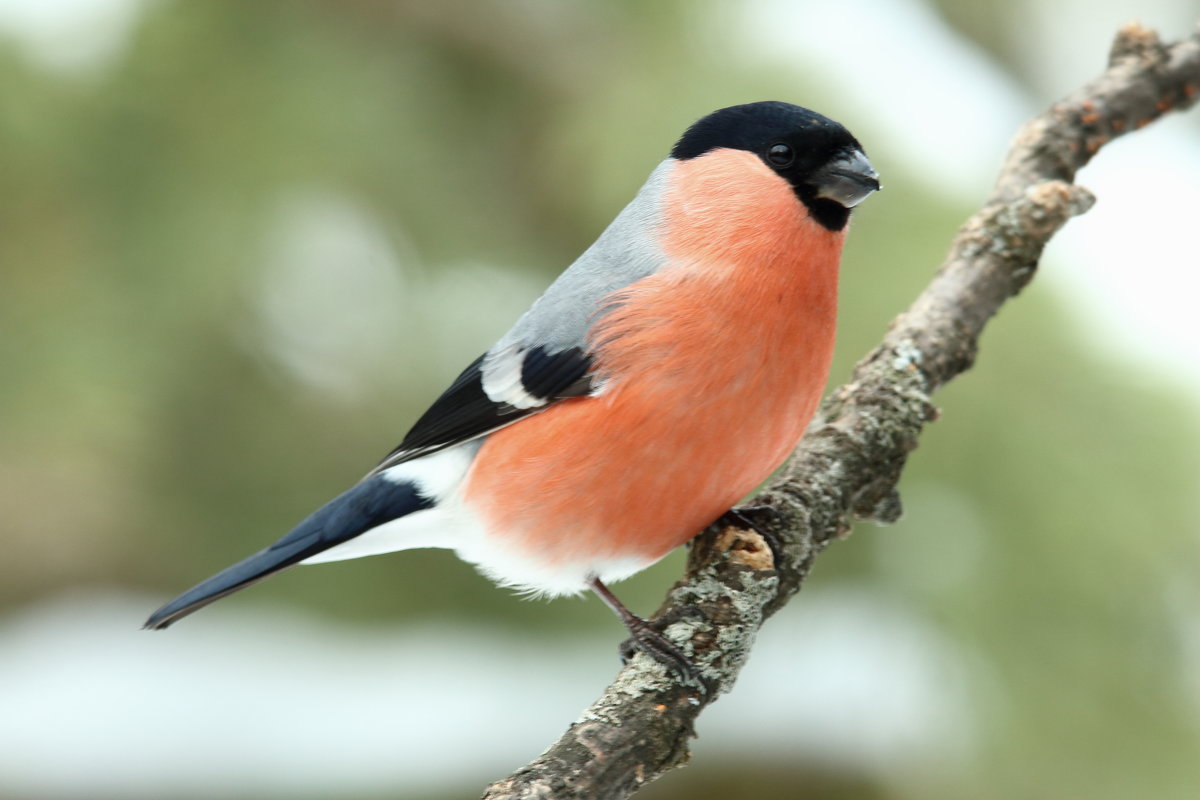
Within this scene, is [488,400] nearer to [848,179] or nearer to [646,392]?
[646,392]

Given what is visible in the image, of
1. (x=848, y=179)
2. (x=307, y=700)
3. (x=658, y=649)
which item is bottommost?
(x=658, y=649)

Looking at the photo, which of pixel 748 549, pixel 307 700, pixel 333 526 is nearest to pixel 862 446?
pixel 748 549

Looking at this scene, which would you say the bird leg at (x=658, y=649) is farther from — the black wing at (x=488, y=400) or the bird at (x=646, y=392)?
the black wing at (x=488, y=400)

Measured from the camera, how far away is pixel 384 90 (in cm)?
195

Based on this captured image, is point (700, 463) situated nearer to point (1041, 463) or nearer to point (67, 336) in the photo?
point (1041, 463)

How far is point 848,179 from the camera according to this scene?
3.44 ft

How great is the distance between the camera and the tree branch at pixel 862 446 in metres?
0.82

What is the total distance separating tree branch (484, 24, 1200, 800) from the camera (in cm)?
82

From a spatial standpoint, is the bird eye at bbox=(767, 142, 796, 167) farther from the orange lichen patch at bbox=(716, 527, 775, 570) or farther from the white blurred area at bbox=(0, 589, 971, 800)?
the white blurred area at bbox=(0, 589, 971, 800)

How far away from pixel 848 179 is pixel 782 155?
0.07 m

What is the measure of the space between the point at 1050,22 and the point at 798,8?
62 cm

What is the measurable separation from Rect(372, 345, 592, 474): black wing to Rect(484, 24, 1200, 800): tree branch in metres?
0.21

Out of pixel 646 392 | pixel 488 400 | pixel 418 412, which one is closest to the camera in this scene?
pixel 646 392

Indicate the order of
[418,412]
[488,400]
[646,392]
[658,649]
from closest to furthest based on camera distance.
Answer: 1. [658,649]
2. [646,392]
3. [488,400]
4. [418,412]
